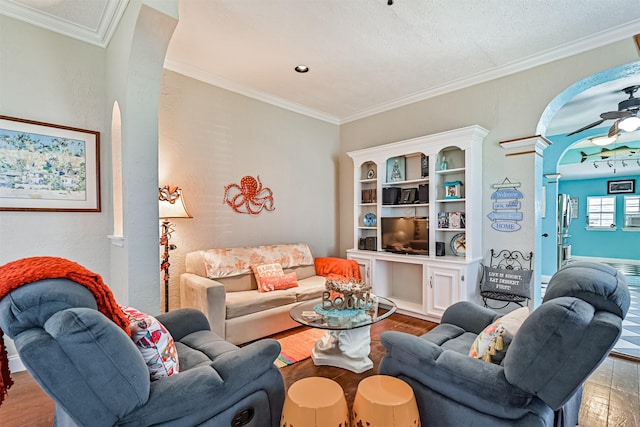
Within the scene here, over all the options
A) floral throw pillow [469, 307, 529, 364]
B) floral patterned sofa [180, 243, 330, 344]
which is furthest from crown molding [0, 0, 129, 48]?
floral throw pillow [469, 307, 529, 364]

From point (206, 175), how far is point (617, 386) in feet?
13.4

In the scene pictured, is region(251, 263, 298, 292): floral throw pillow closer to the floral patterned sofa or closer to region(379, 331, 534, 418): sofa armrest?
the floral patterned sofa

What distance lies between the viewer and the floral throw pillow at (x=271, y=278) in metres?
3.42

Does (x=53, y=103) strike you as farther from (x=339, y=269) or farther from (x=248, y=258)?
(x=339, y=269)

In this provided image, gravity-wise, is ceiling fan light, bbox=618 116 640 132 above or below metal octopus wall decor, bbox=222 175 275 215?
above

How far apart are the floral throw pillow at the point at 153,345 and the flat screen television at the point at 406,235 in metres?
3.12

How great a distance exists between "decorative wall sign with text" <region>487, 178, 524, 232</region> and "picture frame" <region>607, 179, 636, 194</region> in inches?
288

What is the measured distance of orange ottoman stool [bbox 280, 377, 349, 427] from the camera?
140cm

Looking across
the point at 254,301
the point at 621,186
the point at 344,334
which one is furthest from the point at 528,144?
the point at 621,186

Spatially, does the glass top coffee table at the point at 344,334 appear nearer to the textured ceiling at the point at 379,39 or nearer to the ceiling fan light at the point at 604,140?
the textured ceiling at the point at 379,39

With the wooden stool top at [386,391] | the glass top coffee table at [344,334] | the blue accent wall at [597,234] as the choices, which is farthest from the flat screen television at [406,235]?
the blue accent wall at [597,234]

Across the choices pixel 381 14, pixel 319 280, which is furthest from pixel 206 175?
pixel 381 14

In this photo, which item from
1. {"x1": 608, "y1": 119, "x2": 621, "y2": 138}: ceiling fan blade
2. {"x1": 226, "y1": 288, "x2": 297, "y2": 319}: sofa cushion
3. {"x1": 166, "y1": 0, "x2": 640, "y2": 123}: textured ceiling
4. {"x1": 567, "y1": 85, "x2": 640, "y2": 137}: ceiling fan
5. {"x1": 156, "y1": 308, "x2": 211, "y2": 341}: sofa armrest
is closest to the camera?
{"x1": 156, "y1": 308, "x2": 211, "y2": 341}: sofa armrest

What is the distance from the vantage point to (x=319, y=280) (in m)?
3.92
